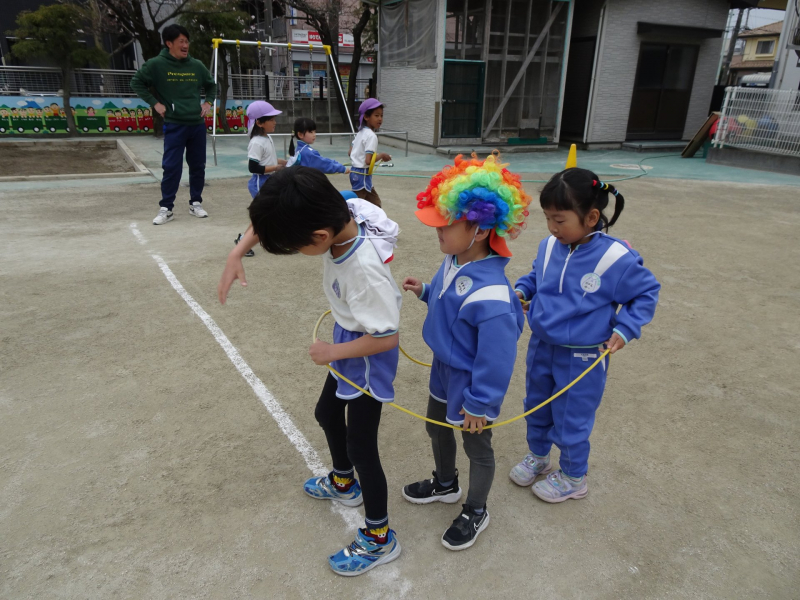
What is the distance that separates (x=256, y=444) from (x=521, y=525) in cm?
129

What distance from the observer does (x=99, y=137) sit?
50.2 feet

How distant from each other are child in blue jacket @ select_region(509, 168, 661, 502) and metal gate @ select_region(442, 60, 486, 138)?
11.6m

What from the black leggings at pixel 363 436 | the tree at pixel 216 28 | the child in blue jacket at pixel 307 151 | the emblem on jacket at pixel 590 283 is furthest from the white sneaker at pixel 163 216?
the tree at pixel 216 28

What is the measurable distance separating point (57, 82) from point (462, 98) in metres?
11.2

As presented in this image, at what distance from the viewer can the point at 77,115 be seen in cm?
1539

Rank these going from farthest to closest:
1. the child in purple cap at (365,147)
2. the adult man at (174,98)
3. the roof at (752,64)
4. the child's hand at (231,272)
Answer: the roof at (752,64) < the adult man at (174,98) < the child in purple cap at (365,147) < the child's hand at (231,272)

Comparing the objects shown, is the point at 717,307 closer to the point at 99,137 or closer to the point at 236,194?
the point at 236,194

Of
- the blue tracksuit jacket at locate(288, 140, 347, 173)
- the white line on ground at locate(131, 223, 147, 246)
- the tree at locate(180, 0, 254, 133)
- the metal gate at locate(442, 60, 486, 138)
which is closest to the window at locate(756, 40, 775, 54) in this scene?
the metal gate at locate(442, 60, 486, 138)

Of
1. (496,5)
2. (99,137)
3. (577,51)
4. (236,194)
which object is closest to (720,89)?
(577,51)

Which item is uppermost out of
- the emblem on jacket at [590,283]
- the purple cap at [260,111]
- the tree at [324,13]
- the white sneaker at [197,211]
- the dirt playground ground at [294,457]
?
the tree at [324,13]

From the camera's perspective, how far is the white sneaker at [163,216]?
6.52 metres

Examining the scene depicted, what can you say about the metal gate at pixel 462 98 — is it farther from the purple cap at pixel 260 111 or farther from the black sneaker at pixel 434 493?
the black sneaker at pixel 434 493

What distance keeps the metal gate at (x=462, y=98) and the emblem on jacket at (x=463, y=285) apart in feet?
39.4

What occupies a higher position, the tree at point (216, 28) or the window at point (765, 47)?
the window at point (765, 47)
